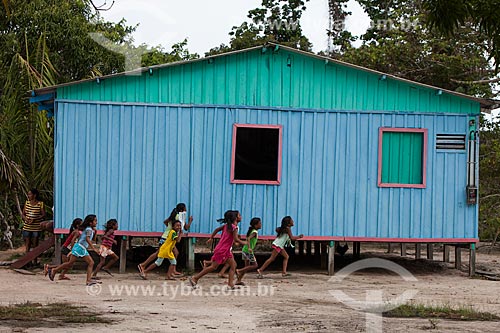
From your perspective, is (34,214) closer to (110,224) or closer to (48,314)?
(110,224)

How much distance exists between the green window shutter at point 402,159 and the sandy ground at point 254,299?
182cm

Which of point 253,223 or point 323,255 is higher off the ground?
point 253,223

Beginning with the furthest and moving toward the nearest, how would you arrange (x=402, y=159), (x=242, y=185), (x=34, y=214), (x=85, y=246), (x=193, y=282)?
(x=34, y=214)
(x=402, y=159)
(x=242, y=185)
(x=85, y=246)
(x=193, y=282)

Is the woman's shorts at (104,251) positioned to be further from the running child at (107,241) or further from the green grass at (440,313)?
the green grass at (440,313)

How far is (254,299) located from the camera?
1260cm

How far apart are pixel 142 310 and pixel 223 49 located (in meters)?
26.6

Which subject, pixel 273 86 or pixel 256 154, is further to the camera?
pixel 273 86

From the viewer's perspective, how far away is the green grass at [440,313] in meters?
11.1

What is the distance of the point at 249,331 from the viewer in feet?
32.3

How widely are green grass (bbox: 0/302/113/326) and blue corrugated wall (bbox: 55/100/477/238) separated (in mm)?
4683

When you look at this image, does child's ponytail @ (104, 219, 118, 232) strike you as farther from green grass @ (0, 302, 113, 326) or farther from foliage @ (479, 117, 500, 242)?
foliage @ (479, 117, 500, 242)

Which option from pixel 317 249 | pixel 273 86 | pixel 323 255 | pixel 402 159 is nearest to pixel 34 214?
pixel 273 86

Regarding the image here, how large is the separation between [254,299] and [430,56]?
13.0m

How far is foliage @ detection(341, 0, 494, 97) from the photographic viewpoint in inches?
912
